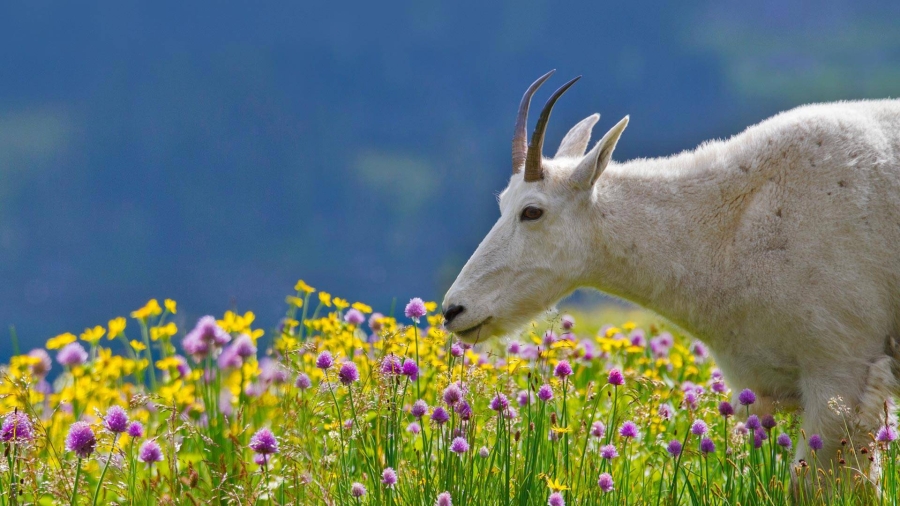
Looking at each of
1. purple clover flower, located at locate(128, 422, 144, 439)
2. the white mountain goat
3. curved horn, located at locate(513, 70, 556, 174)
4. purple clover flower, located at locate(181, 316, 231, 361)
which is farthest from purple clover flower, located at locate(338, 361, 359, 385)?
curved horn, located at locate(513, 70, 556, 174)

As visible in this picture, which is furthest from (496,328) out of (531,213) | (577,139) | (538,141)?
(577,139)

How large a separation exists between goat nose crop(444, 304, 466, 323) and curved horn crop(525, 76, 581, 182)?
88 cm

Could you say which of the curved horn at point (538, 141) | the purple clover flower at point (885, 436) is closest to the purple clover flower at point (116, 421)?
the curved horn at point (538, 141)

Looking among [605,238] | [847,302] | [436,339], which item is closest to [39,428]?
[436,339]

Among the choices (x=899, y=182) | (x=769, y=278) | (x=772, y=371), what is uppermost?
(x=899, y=182)

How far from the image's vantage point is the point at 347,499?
11.4 feet

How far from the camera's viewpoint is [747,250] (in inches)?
177

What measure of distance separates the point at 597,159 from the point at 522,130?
2.19ft

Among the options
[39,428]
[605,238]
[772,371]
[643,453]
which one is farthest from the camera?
[643,453]

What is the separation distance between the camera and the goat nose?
4.60 metres

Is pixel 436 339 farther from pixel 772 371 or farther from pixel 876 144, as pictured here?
pixel 876 144

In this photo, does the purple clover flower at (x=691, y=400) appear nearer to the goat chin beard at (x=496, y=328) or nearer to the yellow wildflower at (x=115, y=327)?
the goat chin beard at (x=496, y=328)

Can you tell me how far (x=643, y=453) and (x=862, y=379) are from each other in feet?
4.89

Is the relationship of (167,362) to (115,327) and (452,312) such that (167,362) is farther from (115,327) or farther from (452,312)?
(452,312)
